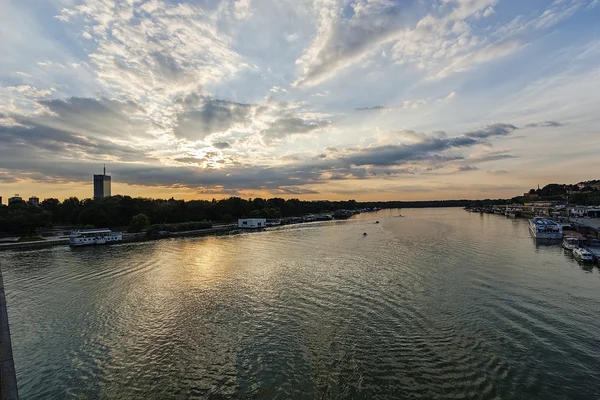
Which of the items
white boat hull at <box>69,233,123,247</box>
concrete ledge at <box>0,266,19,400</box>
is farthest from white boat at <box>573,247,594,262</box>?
white boat hull at <box>69,233,123,247</box>

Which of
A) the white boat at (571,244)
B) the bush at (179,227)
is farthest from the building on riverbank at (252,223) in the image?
the white boat at (571,244)

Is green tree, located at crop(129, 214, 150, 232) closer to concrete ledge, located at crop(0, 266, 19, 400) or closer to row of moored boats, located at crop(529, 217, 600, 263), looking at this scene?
concrete ledge, located at crop(0, 266, 19, 400)

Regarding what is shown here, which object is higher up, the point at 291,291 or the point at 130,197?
the point at 130,197

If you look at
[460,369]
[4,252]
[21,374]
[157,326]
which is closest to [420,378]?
[460,369]

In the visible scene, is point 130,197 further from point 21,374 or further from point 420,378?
point 420,378

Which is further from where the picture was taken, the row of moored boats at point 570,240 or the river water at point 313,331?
the row of moored boats at point 570,240

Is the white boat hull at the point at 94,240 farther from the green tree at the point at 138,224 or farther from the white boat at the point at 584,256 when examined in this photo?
the white boat at the point at 584,256

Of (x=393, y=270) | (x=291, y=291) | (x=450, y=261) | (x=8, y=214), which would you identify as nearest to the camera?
(x=291, y=291)
